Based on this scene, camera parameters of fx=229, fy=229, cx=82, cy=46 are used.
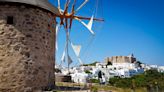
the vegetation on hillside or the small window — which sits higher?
the small window

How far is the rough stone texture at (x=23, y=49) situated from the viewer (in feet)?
30.5

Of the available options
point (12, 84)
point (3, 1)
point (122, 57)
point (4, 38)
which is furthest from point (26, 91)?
point (122, 57)

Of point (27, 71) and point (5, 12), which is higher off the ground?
point (5, 12)

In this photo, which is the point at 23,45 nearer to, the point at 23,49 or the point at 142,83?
the point at 23,49

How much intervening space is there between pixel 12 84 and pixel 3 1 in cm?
343

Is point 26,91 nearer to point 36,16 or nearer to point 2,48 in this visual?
point 2,48

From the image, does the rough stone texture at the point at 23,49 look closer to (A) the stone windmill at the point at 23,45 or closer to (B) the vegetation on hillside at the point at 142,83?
(A) the stone windmill at the point at 23,45

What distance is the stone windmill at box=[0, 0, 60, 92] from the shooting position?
9.29 m

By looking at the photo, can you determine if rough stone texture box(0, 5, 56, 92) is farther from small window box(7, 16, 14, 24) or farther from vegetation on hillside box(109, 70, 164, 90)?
vegetation on hillside box(109, 70, 164, 90)

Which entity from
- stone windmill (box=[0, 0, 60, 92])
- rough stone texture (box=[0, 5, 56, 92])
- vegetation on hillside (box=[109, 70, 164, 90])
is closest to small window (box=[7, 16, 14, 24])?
stone windmill (box=[0, 0, 60, 92])

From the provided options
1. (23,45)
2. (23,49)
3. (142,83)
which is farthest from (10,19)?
(142,83)

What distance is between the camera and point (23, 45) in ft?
31.5

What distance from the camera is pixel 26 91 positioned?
9.54m

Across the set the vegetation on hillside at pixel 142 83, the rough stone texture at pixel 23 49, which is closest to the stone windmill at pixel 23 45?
the rough stone texture at pixel 23 49
